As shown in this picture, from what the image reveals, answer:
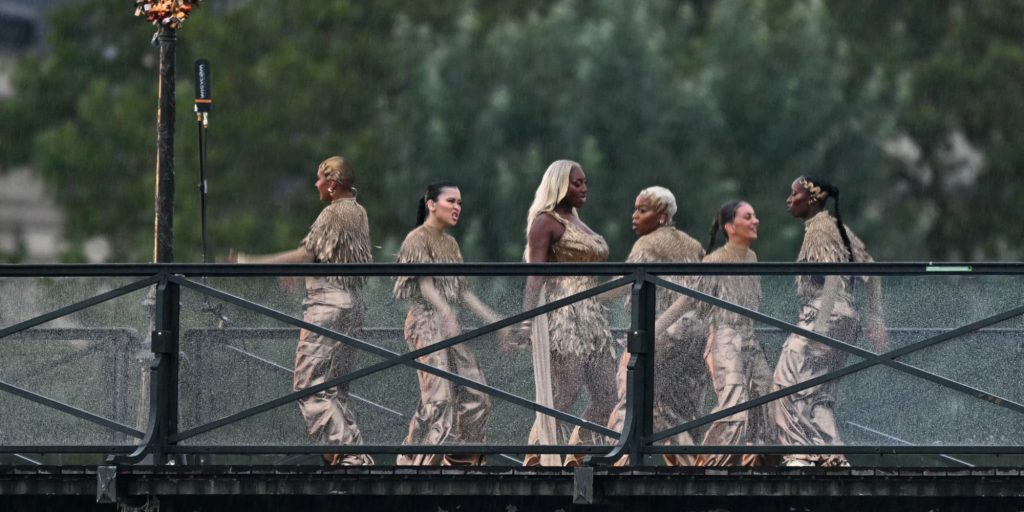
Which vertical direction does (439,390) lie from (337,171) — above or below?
below

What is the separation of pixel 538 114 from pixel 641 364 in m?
30.3

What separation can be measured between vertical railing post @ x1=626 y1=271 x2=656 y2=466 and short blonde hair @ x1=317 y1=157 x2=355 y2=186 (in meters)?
2.15

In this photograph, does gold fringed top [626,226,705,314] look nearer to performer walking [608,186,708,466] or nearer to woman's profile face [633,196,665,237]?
woman's profile face [633,196,665,237]

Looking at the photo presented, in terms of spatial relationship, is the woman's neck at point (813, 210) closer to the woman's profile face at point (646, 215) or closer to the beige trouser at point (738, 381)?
the woman's profile face at point (646, 215)

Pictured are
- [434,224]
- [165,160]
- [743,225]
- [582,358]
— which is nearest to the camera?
[582,358]

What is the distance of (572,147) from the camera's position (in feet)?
133

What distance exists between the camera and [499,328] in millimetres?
11516

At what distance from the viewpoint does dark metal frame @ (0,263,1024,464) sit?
37.1 feet

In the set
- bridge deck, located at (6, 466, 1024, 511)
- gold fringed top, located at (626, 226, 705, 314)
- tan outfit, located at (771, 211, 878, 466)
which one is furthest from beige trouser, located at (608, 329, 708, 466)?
gold fringed top, located at (626, 226, 705, 314)

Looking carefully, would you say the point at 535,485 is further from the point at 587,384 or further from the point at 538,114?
the point at 538,114

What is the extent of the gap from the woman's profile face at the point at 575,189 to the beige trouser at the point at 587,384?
3.38 feet

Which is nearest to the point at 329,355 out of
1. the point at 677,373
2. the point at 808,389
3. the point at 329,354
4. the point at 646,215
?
the point at 329,354

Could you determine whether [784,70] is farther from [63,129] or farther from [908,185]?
[63,129]

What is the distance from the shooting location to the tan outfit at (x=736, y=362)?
11.4 meters
